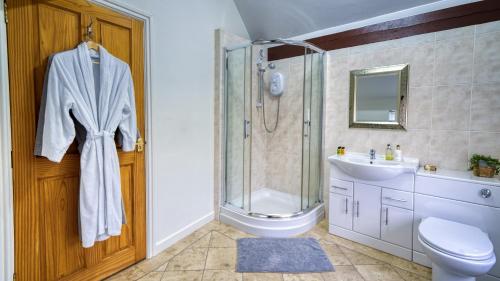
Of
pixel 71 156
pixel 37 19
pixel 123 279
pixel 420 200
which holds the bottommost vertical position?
pixel 123 279

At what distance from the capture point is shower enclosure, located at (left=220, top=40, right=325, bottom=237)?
2.69m

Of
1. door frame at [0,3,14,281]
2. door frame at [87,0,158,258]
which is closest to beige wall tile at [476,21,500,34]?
door frame at [87,0,158,258]

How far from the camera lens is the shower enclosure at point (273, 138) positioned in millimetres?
2691

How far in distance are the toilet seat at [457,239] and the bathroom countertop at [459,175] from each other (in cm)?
34

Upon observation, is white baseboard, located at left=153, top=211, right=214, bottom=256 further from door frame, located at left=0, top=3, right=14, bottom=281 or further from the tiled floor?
door frame, located at left=0, top=3, right=14, bottom=281

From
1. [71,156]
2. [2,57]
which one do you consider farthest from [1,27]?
[71,156]

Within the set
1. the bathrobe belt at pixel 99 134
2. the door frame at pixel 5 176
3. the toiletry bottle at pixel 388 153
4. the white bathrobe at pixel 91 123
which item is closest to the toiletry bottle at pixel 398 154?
the toiletry bottle at pixel 388 153

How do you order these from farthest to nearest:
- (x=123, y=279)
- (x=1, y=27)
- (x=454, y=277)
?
1. (x=123, y=279)
2. (x=454, y=277)
3. (x=1, y=27)

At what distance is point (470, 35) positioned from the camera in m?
2.03

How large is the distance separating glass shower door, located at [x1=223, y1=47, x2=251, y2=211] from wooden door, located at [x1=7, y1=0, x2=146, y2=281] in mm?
1133

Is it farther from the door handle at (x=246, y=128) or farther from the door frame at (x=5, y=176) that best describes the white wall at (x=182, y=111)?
the door frame at (x=5, y=176)

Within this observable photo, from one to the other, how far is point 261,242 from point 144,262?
1.06m

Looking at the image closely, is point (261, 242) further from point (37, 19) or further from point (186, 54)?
point (37, 19)

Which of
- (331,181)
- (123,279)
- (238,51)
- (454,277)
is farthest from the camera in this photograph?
(238,51)
